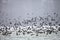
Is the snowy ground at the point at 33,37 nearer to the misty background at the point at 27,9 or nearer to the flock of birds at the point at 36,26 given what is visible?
the flock of birds at the point at 36,26

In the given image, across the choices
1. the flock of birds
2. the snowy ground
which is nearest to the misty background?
the flock of birds

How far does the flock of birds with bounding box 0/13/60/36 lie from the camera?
235 cm

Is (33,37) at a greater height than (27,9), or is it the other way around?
(27,9)

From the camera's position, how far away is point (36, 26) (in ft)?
7.74

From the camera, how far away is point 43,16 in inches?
93.4

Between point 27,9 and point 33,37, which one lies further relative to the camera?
point 27,9

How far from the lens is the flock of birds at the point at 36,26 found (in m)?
2.35

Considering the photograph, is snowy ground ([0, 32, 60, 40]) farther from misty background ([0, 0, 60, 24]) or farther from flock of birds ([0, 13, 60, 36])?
misty background ([0, 0, 60, 24])

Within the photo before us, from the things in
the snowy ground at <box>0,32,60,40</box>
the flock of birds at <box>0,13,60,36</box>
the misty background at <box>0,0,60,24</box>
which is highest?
the misty background at <box>0,0,60,24</box>

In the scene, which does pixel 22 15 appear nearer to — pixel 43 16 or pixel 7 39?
pixel 43 16

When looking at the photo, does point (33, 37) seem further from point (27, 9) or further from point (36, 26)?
point (27, 9)

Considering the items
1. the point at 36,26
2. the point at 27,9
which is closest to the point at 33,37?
the point at 36,26

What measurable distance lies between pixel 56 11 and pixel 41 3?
369 mm

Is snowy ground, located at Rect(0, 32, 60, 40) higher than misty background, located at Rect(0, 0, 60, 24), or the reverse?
misty background, located at Rect(0, 0, 60, 24)
